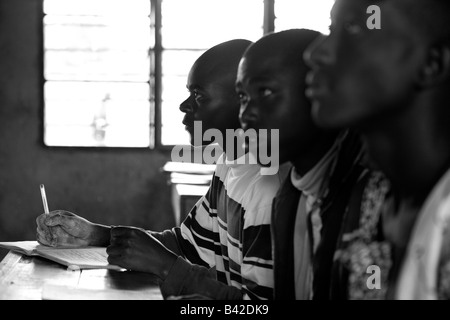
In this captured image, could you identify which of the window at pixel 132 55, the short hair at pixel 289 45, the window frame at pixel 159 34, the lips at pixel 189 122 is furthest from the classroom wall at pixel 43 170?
the short hair at pixel 289 45

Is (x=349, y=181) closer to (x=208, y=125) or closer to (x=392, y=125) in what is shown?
(x=392, y=125)

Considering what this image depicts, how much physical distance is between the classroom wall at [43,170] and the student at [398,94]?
500cm

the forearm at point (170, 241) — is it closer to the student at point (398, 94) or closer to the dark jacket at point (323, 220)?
the dark jacket at point (323, 220)

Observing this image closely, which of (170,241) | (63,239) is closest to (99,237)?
(63,239)

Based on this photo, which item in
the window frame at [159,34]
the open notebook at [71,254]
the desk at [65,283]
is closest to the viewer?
the desk at [65,283]

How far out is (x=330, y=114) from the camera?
1.03m

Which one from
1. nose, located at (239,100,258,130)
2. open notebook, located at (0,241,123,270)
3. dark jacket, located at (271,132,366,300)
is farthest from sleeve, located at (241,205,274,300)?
open notebook, located at (0,241,123,270)

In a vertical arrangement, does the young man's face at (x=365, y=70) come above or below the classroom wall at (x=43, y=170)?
above

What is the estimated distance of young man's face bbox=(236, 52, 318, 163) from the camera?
1495 mm

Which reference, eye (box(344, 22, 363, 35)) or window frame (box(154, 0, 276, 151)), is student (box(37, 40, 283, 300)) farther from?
window frame (box(154, 0, 276, 151))

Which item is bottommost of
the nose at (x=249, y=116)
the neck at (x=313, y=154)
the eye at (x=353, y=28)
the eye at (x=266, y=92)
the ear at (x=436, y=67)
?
the neck at (x=313, y=154)

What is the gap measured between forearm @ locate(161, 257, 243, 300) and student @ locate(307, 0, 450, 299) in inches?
23.5

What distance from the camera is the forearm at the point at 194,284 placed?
63.2 inches

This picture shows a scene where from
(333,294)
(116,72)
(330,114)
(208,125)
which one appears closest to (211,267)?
(208,125)
